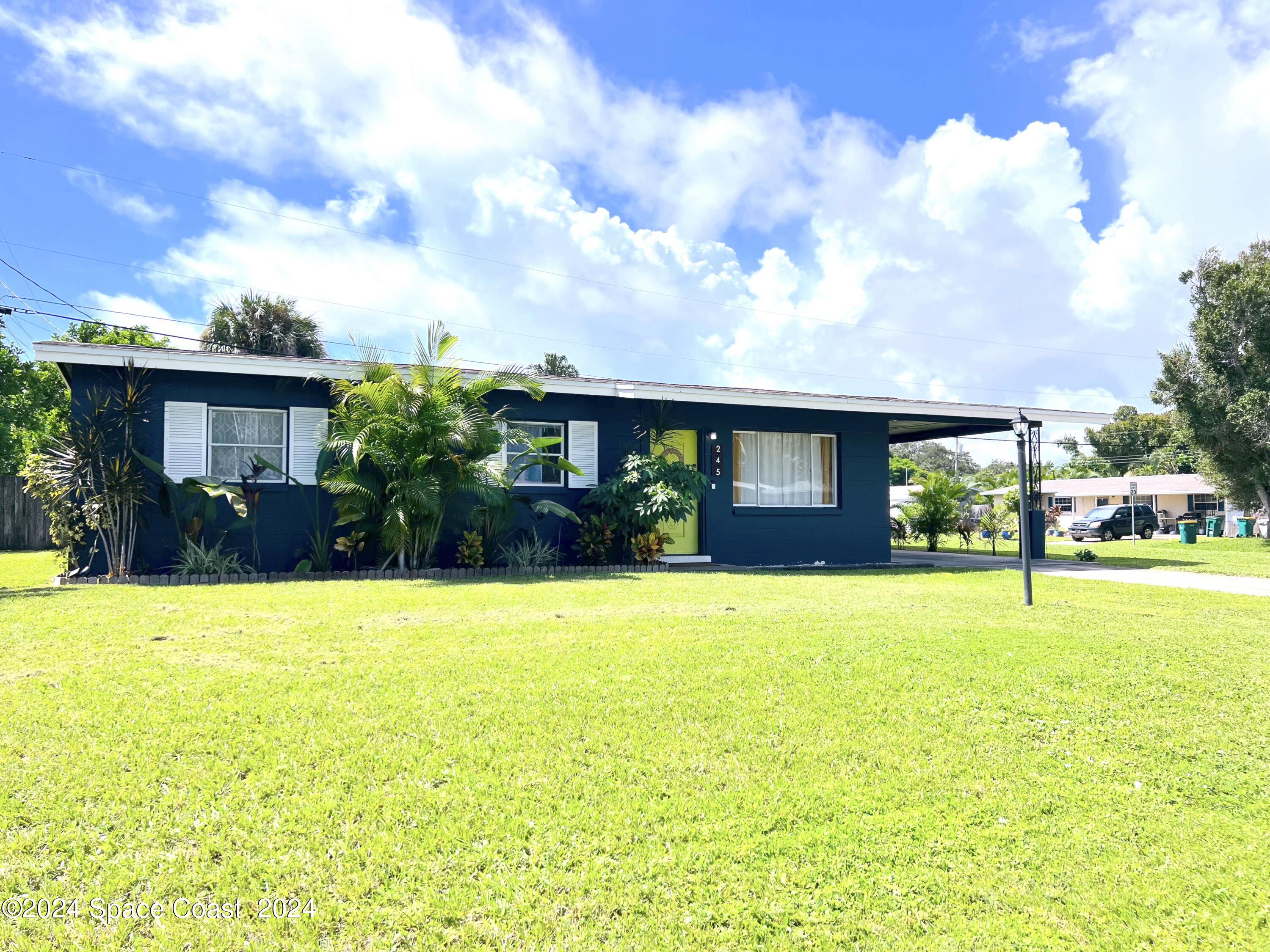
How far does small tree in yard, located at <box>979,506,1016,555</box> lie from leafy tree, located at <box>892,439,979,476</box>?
4909 cm

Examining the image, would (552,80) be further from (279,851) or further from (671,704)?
(279,851)

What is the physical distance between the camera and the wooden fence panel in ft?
58.9

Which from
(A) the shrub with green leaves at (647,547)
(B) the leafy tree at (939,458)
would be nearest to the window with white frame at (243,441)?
(A) the shrub with green leaves at (647,547)

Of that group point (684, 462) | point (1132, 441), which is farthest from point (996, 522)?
point (1132, 441)

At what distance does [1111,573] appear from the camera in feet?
39.9

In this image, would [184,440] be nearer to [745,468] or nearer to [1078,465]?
[745,468]

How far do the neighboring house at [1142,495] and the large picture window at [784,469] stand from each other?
29.8m

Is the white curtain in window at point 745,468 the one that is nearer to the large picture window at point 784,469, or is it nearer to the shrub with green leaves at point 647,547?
the large picture window at point 784,469

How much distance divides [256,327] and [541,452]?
16.8 m

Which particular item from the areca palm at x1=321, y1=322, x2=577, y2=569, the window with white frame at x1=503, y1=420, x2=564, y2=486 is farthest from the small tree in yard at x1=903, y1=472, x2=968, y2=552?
the areca palm at x1=321, y1=322, x2=577, y2=569

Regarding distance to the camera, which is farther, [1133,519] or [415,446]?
[1133,519]

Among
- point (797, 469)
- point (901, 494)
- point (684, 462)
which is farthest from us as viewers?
point (901, 494)

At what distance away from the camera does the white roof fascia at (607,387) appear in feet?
32.1

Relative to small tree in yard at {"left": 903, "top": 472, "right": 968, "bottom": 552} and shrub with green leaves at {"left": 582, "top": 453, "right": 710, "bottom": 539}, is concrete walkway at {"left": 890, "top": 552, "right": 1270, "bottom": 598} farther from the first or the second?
shrub with green leaves at {"left": 582, "top": 453, "right": 710, "bottom": 539}
